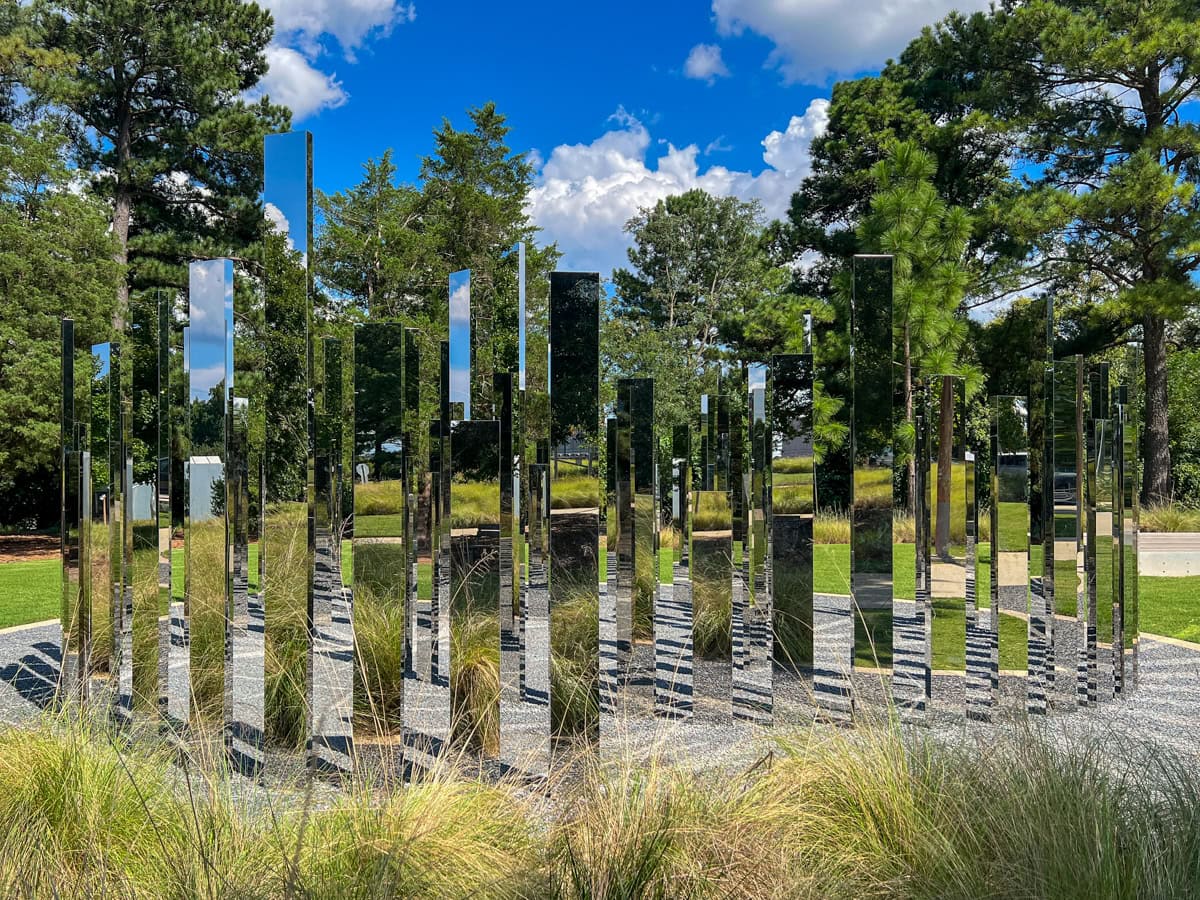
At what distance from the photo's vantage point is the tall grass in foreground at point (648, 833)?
6.90 feet

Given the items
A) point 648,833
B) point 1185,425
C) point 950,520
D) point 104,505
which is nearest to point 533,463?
point 648,833

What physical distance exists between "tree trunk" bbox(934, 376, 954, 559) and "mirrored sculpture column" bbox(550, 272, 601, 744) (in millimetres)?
2395

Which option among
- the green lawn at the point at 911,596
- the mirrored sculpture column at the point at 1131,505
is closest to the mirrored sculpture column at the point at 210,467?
the green lawn at the point at 911,596

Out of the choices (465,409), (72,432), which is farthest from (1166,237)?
(72,432)

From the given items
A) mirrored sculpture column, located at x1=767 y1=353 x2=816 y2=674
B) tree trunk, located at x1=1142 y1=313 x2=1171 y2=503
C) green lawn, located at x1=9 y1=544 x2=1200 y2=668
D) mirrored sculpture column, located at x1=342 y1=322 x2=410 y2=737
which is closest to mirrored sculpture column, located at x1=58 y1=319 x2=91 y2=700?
green lawn, located at x1=9 y1=544 x2=1200 y2=668

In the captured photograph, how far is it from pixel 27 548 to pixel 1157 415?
996 inches

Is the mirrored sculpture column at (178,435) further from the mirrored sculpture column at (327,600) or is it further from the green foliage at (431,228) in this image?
the green foliage at (431,228)

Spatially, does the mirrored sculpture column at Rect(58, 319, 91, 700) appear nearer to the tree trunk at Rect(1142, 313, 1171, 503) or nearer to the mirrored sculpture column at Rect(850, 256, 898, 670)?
the mirrored sculpture column at Rect(850, 256, 898, 670)

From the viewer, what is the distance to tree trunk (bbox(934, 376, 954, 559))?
4645 mm

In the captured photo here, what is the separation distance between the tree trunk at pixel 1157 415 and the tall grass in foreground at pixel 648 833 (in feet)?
63.6

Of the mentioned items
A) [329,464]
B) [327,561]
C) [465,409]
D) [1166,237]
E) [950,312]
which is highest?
[1166,237]

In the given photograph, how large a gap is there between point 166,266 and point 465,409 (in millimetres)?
19469

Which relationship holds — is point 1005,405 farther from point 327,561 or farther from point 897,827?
point 327,561

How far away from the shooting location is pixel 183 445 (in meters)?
3.54
